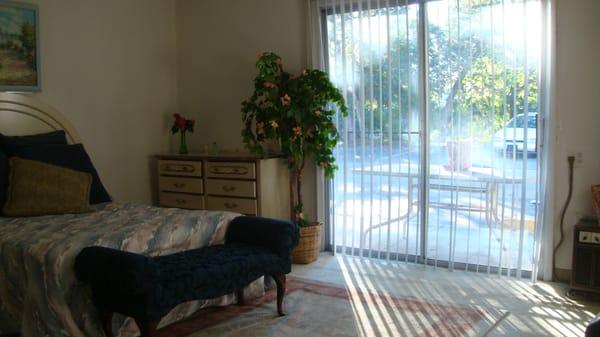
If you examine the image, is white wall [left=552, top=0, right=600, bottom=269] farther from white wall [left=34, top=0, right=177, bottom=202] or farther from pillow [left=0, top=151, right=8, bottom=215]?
pillow [left=0, top=151, right=8, bottom=215]

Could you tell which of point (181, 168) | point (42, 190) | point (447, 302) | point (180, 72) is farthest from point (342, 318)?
point (180, 72)

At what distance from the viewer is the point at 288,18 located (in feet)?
14.3

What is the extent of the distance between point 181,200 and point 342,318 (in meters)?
2.17

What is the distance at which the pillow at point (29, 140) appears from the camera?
334 centimetres

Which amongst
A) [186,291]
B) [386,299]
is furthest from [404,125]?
[186,291]

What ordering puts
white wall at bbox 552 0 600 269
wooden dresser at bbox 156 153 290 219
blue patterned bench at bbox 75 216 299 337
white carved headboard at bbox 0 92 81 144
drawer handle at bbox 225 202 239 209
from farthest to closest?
drawer handle at bbox 225 202 239 209, wooden dresser at bbox 156 153 290 219, white carved headboard at bbox 0 92 81 144, white wall at bbox 552 0 600 269, blue patterned bench at bbox 75 216 299 337

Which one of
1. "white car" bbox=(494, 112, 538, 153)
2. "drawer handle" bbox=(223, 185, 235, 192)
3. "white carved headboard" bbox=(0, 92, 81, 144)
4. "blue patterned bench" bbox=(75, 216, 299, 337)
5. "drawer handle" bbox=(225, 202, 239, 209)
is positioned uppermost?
"white carved headboard" bbox=(0, 92, 81, 144)

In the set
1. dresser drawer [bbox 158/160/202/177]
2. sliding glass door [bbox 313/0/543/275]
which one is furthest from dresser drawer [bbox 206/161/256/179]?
sliding glass door [bbox 313/0/543/275]

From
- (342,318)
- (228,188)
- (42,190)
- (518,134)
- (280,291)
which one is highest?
(518,134)

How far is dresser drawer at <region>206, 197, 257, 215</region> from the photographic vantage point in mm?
4035

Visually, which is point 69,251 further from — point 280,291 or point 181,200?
point 181,200

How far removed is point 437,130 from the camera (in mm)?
3738

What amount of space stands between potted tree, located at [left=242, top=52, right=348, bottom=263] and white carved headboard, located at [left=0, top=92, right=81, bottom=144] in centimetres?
149

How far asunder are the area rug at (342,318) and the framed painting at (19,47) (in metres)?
2.26
